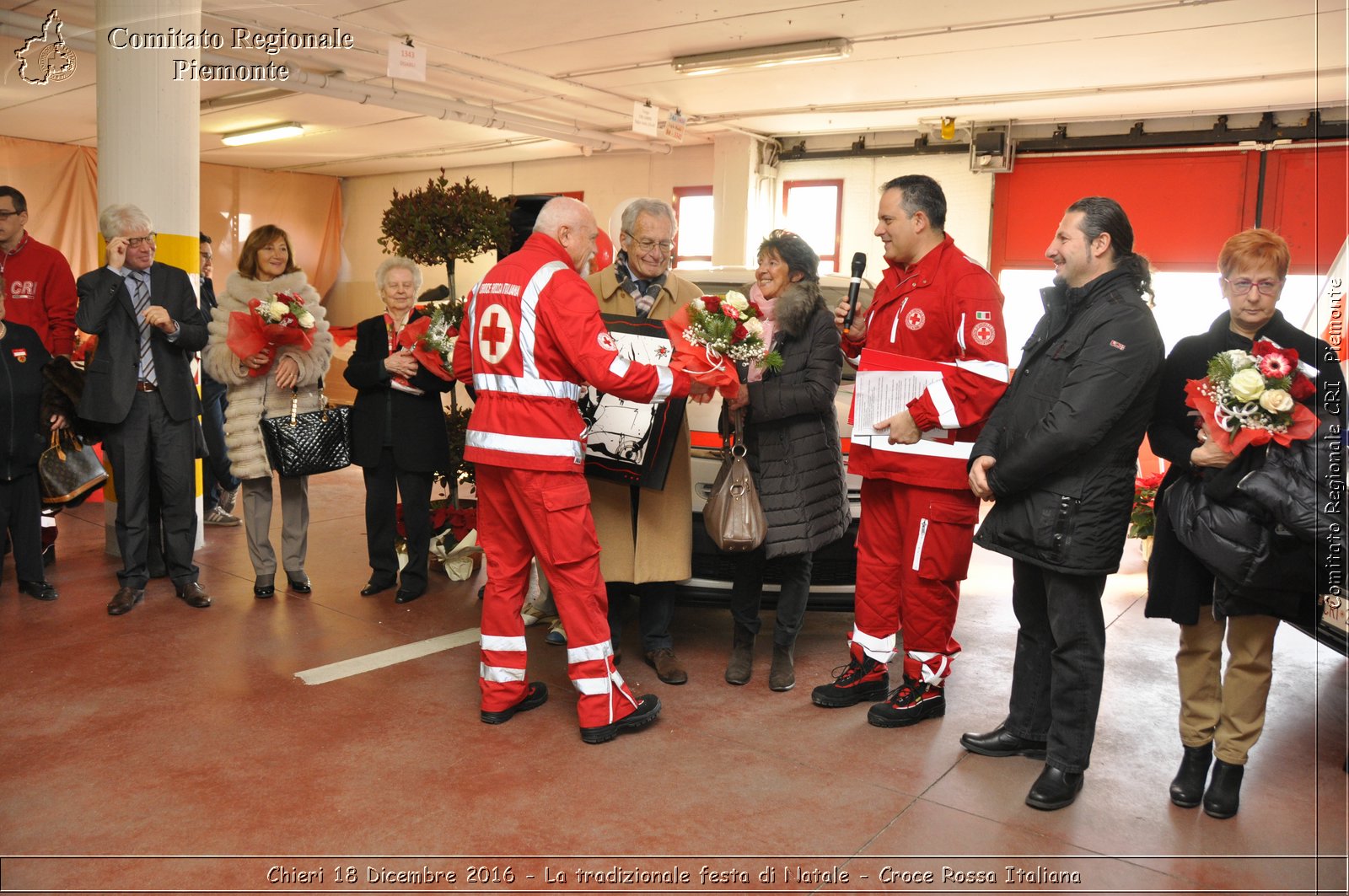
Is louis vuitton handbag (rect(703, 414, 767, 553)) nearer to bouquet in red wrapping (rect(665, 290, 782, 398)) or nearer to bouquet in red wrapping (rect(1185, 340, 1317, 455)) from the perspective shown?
bouquet in red wrapping (rect(665, 290, 782, 398))

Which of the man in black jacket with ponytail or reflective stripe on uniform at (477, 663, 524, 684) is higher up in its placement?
the man in black jacket with ponytail

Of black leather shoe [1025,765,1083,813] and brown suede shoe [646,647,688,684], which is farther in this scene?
brown suede shoe [646,647,688,684]

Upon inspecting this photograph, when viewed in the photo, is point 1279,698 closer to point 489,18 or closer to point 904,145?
point 489,18

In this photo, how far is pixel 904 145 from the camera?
41.0 feet

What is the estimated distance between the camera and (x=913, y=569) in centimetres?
383

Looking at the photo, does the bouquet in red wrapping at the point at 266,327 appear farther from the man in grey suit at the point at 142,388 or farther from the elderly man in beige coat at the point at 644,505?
the elderly man in beige coat at the point at 644,505

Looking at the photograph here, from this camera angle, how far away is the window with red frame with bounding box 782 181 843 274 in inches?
519

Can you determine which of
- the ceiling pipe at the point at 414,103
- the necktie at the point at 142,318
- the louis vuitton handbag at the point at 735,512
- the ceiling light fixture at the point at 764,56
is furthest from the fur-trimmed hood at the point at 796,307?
the ceiling pipe at the point at 414,103

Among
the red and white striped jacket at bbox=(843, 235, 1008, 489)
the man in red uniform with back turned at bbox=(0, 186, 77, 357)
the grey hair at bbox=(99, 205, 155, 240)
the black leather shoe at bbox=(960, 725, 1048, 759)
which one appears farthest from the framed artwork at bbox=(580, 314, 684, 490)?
the man in red uniform with back turned at bbox=(0, 186, 77, 357)

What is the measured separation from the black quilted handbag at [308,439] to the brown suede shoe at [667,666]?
6.45ft

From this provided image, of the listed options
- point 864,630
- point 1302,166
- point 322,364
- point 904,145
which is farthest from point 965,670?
point 904,145

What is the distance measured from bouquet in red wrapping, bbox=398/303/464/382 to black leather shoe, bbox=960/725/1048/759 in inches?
115

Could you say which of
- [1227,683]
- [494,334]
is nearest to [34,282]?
[494,334]

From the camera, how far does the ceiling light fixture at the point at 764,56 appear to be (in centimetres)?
864
